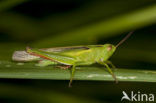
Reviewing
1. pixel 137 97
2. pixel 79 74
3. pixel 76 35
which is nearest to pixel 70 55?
pixel 76 35

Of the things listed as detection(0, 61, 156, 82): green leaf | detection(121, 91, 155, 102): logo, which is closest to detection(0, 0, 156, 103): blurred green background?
detection(121, 91, 155, 102): logo

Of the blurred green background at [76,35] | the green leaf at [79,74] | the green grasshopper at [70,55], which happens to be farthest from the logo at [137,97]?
the green leaf at [79,74]

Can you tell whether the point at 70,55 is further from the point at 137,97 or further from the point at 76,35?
the point at 137,97

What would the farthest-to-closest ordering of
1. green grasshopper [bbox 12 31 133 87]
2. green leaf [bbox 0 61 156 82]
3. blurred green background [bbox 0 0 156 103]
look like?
blurred green background [bbox 0 0 156 103] < green grasshopper [bbox 12 31 133 87] < green leaf [bbox 0 61 156 82]

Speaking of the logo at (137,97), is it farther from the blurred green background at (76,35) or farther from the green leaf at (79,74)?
the green leaf at (79,74)

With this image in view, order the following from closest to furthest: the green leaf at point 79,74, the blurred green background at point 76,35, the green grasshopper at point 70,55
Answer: the green leaf at point 79,74
the green grasshopper at point 70,55
the blurred green background at point 76,35

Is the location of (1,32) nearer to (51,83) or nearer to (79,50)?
(51,83)

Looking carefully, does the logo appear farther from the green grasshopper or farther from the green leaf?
the green leaf
